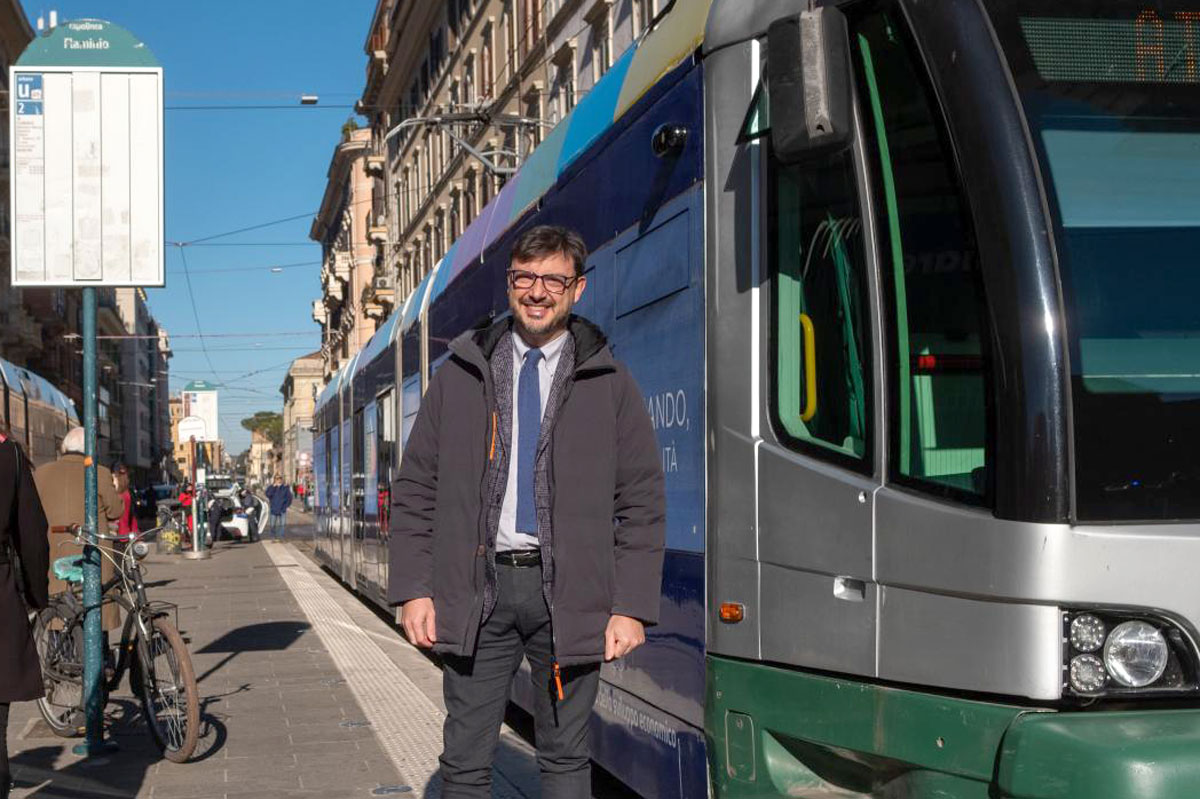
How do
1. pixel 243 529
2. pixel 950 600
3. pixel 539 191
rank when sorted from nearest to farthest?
1. pixel 950 600
2. pixel 539 191
3. pixel 243 529

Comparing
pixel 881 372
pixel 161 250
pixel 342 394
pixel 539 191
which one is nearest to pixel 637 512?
pixel 881 372

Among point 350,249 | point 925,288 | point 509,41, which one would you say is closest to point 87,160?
point 925,288

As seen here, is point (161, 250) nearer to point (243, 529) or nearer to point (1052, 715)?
point (1052, 715)

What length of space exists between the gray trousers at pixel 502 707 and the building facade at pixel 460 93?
17.6 meters

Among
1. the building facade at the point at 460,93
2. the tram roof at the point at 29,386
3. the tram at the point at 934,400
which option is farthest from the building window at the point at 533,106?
the tram at the point at 934,400

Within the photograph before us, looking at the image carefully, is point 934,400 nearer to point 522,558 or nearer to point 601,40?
point 522,558

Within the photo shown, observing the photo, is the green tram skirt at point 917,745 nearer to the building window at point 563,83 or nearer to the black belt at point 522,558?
the black belt at point 522,558

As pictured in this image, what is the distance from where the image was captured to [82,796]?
6762 mm

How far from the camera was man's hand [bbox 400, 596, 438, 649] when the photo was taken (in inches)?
147

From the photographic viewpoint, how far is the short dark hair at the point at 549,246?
3816 millimetres

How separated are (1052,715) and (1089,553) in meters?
0.35

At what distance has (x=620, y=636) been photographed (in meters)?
3.69

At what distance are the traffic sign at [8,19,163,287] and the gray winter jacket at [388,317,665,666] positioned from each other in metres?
4.83

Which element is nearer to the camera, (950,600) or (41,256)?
(950,600)
